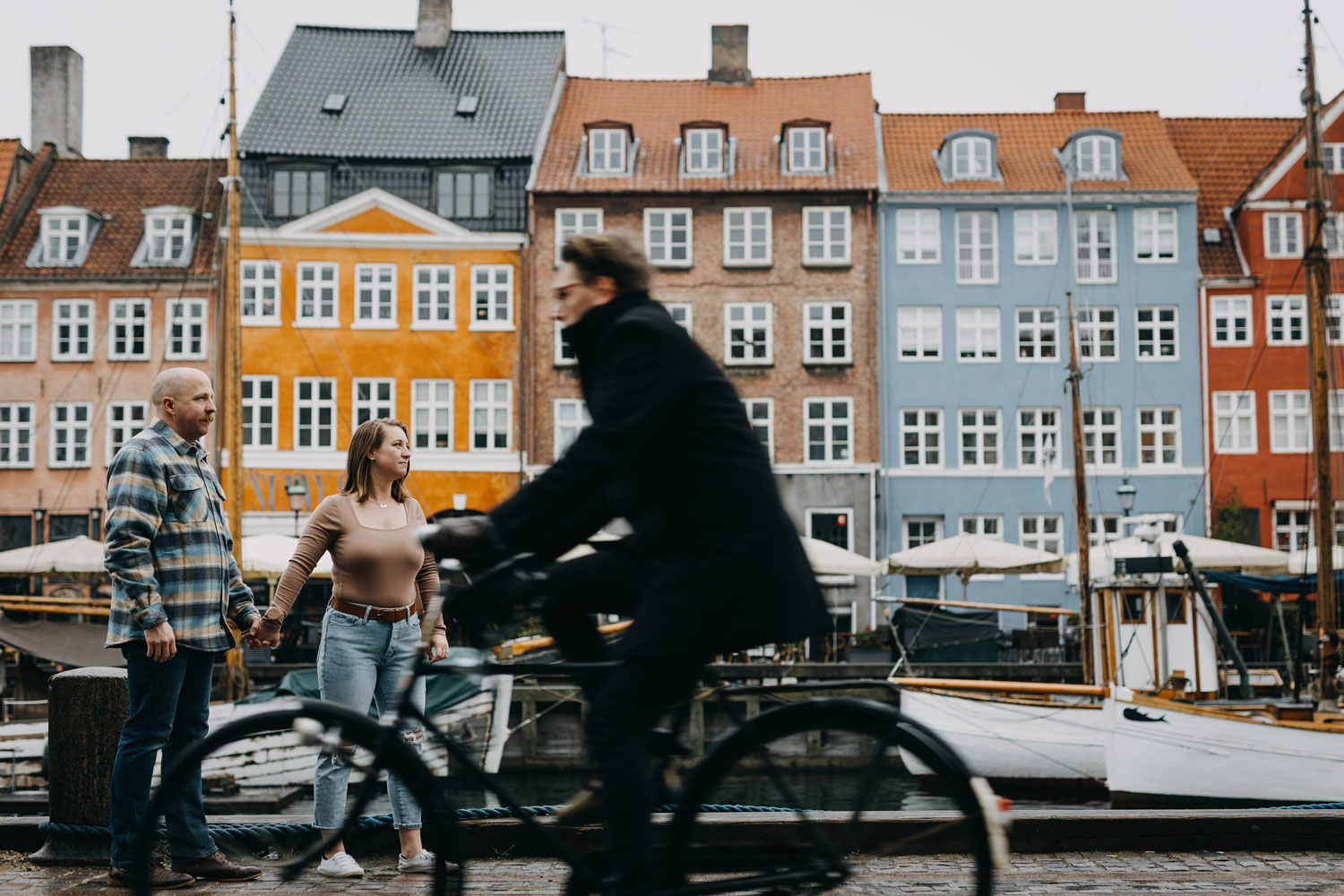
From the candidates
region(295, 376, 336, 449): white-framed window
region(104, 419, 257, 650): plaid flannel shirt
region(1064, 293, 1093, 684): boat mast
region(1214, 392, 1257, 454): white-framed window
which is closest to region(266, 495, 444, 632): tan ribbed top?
region(104, 419, 257, 650): plaid flannel shirt

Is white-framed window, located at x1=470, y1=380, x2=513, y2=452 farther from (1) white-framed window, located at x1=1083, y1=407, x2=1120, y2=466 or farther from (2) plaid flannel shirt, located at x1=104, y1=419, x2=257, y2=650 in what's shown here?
(2) plaid flannel shirt, located at x1=104, y1=419, x2=257, y2=650

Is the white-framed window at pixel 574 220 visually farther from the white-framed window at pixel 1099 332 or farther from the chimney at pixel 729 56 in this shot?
the white-framed window at pixel 1099 332

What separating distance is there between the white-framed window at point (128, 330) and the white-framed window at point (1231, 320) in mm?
29214

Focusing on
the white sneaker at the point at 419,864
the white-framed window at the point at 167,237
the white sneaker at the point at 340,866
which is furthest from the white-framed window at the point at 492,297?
the white sneaker at the point at 340,866

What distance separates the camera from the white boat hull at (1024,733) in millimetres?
19594

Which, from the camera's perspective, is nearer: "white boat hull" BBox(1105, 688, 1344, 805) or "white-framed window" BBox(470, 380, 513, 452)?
"white boat hull" BBox(1105, 688, 1344, 805)

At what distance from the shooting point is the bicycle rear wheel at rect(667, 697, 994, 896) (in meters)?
3.71

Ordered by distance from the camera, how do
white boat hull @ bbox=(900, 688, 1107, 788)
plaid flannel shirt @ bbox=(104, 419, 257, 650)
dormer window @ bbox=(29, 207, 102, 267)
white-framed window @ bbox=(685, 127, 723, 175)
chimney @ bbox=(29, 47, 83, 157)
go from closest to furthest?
plaid flannel shirt @ bbox=(104, 419, 257, 650)
white boat hull @ bbox=(900, 688, 1107, 788)
dormer window @ bbox=(29, 207, 102, 267)
white-framed window @ bbox=(685, 127, 723, 175)
chimney @ bbox=(29, 47, 83, 157)

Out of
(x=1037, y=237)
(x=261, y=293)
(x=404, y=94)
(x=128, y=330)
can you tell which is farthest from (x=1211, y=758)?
(x=404, y=94)

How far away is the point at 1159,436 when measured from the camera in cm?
3894

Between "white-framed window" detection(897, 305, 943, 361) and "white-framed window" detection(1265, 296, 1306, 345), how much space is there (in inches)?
346

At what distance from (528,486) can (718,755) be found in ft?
2.92

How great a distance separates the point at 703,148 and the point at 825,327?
638 cm

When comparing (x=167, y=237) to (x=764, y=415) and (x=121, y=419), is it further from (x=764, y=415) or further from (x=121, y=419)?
(x=764, y=415)
